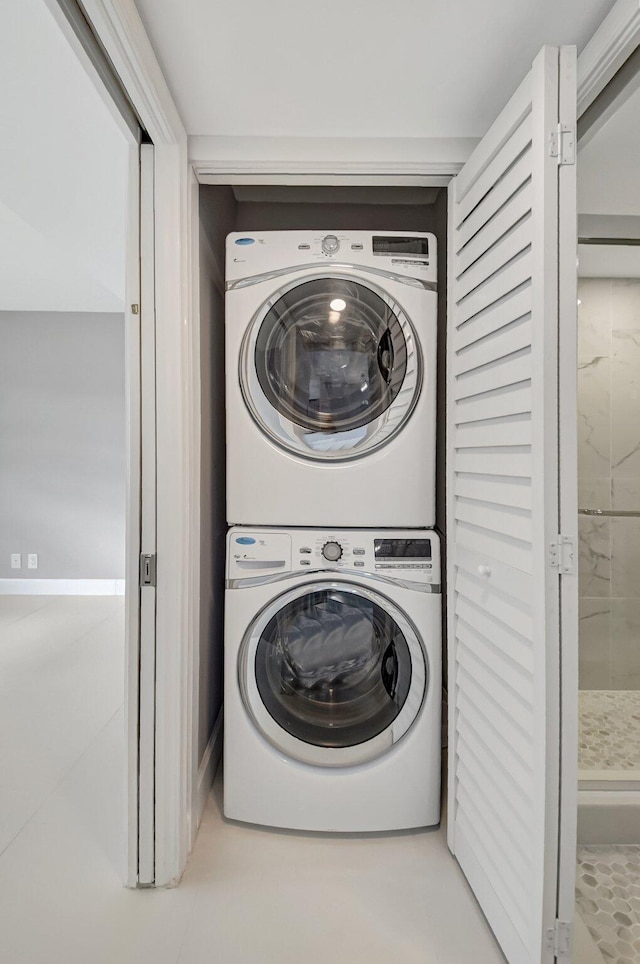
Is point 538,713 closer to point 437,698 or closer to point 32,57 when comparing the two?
point 437,698

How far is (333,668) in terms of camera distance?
182cm

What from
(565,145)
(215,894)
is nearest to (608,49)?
(565,145)

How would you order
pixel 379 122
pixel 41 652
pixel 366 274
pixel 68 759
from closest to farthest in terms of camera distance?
pixel 379 122
pixel 366 274
pixel 68 759
pixel 41 652

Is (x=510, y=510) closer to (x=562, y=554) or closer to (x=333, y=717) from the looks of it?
(x=562, y=554)

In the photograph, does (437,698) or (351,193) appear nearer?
(437,698)

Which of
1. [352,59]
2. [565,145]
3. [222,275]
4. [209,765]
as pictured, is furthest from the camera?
[222,275]

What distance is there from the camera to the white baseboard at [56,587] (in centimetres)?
490

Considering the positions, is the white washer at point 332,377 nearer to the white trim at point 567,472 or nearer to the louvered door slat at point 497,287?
the louvered door slat at point 497,287

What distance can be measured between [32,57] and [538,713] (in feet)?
6.15

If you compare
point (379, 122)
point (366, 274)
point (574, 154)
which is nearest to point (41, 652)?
point (366, 274)

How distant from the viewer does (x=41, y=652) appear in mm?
3510

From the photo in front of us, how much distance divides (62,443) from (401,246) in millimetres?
3970

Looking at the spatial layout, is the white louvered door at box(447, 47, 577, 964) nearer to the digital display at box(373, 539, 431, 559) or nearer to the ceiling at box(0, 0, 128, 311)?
the digital display at box(373, 539, 431, 559)

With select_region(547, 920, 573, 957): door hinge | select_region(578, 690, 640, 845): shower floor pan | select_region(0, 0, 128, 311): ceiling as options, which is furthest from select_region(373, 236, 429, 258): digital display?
select_region(547, 920, 573, 957): door hinge
